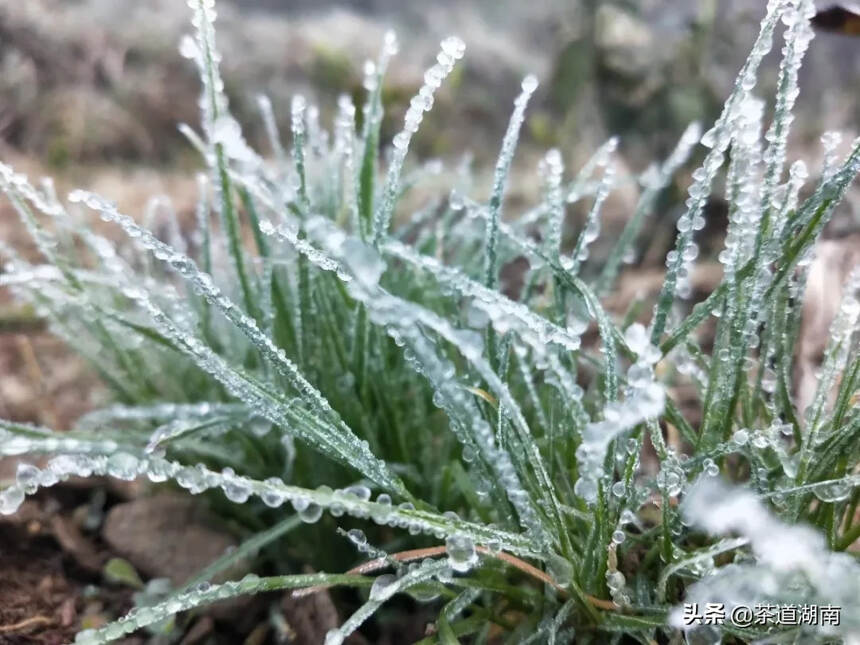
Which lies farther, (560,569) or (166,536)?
(166,536)

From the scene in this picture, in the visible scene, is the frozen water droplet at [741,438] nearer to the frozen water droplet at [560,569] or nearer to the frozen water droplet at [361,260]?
the frozen water droplet at [560,569]

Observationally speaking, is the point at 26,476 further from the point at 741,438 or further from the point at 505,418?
the point at 741,438

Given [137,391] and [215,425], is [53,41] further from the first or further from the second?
[215,425]

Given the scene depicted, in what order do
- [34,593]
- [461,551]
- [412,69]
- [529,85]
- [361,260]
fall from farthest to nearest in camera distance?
[412,69] < [34,593] < [529,85] < [461,551] < [361,260]

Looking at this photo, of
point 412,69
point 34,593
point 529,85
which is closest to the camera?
point 529,85

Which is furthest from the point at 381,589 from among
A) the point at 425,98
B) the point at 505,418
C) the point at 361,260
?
the point at 425,98

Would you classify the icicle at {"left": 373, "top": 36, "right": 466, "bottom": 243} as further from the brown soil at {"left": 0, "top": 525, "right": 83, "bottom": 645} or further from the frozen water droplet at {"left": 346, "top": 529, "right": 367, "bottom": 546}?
the brown soil at {"left": 0, "top": 525, "right": 83, "bottom": 645}

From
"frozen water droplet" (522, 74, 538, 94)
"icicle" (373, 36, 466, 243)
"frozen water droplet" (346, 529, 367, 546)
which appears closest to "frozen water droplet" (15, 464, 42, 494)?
"frozen water droplet" (346, 529, 367, 546)
